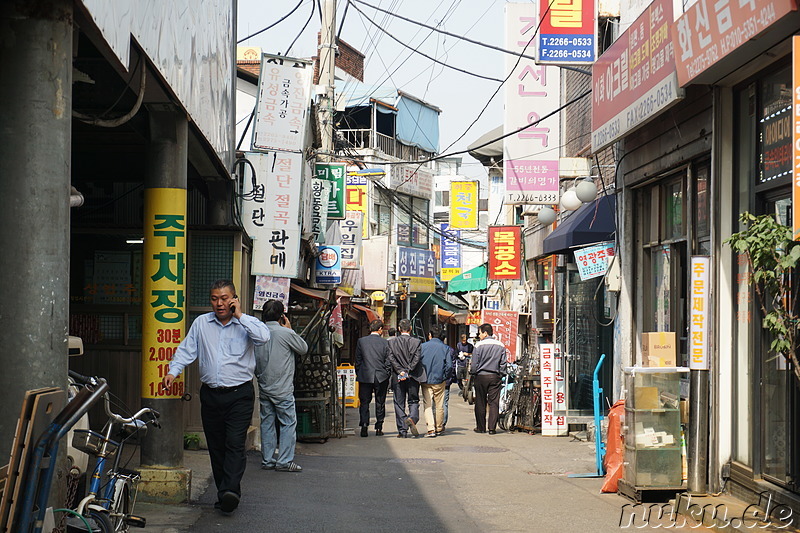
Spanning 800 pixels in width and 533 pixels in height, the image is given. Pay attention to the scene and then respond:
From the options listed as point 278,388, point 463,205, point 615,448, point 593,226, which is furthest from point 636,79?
point 463,205

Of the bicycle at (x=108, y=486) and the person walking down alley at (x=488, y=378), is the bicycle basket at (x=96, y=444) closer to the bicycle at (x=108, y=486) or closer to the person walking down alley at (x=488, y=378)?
the bicycle at (x=108, y=486)

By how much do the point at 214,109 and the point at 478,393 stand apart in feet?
29.6

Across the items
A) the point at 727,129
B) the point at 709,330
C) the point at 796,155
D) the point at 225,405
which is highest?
the point at 727,129

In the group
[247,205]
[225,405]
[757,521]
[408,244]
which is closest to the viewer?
[757,521]

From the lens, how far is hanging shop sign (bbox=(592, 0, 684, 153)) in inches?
393

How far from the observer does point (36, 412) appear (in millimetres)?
3906

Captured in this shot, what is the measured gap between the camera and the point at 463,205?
1629 inches

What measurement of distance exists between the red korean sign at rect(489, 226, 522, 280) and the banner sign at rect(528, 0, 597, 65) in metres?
13.1

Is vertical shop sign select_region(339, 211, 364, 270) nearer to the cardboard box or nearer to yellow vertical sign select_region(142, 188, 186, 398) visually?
the cardboard box

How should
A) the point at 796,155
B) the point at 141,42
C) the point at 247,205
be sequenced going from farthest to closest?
1. the point at 247,205
2. the point at 141,42
3. the point at 796,155

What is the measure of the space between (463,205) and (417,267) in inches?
194

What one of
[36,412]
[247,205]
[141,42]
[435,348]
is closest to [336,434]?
[435,348]

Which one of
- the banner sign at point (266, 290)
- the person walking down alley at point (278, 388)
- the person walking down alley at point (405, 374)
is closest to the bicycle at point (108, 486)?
the person walking down alley at point (278, 388)

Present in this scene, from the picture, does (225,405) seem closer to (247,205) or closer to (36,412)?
(36,412)
